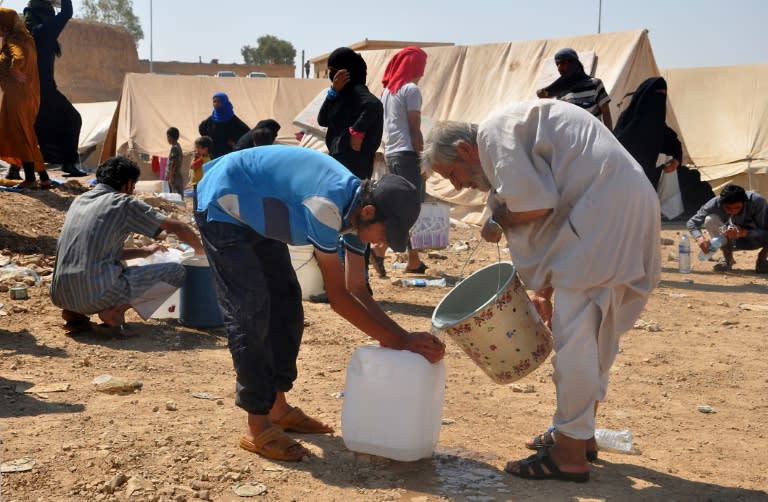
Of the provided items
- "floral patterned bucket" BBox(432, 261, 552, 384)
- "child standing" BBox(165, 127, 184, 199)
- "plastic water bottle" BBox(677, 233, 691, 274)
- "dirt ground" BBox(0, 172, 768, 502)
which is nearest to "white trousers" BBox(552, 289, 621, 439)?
"floral patterned bucket" BBox(432, 261, 552, 384)

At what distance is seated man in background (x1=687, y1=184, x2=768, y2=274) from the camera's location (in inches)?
330

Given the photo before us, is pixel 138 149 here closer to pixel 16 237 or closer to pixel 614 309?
pixel 16 237

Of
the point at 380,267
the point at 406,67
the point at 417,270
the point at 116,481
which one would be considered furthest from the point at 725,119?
the point at 116,481

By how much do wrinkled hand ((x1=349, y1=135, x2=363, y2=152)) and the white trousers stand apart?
330 centimetres

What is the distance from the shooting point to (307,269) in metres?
6.23

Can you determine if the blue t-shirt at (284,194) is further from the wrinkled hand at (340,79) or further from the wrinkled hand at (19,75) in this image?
the wrinkled hand at (19,75)

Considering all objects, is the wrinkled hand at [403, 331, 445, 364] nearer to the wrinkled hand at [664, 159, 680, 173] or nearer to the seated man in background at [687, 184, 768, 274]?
the wrinkled hand at [664, 159, 680, 173]

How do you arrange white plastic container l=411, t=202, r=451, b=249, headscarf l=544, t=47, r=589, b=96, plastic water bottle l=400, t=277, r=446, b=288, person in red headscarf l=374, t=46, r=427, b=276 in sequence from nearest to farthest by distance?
1. headscarf l=544, t=47, r=589, b=96
2. person in red headscarf l=374, t=46, r=427, b=276
3. plastic water bottle l=400, t=277, r=446, b=288
4. white plastic container l=411, t=202, r=451, b=249

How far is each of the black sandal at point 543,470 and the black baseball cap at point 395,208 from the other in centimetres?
94

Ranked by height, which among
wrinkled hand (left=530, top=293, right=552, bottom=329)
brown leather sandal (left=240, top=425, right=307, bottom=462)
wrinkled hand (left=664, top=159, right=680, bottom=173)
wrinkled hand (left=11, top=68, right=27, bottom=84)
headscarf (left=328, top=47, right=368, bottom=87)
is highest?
headscarf (left=328, top=47, right=368, bottom=87)

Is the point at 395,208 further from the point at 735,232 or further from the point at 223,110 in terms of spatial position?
the point at 223,110

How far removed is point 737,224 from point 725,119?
5.76 m

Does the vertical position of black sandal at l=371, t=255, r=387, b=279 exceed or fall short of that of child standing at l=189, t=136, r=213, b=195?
it falls short

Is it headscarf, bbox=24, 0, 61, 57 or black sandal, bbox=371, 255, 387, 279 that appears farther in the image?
headscarf, bbox=24, 0, 61, 57
